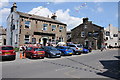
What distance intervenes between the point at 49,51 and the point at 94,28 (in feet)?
90.8

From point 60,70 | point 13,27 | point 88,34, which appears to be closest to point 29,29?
point 13,27

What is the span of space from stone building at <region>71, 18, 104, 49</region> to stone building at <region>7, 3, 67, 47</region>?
1326 centimetres

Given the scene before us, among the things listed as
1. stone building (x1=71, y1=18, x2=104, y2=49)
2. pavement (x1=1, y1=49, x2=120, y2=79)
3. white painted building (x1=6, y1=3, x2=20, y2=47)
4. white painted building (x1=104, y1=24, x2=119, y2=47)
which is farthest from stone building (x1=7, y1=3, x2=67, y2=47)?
white painted building (x1=104, y1=24, x2=119, y2=47)

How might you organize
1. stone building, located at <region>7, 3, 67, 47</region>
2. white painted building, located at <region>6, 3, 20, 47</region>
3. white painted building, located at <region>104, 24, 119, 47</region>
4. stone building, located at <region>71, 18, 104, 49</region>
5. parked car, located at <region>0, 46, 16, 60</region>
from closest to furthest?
1. parked car, located at <region>0, 46, 16, 60</region>
2. stone building, located at <region>7, 3, 67, 47</region>
3. white painted building, located at <region>6, 3, 20, 47</region>
4. stone building, located at <region>71, 18, 104, 49</region>
5. white painted building, located at <region>104, 24, 119, 47</region>

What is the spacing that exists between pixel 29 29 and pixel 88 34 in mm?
22201

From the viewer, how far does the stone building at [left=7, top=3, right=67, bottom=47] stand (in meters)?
25.2

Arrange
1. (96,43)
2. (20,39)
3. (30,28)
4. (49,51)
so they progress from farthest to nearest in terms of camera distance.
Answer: (96,43)
(30,28)
(20,39)
(49,51)

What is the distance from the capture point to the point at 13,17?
27.2 meters

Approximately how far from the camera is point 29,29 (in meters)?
26.3

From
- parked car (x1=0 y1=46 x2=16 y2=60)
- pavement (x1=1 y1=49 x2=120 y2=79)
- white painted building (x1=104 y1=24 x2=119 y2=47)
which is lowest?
pavement (x1=1 y1=49 x2=120 y2=79)

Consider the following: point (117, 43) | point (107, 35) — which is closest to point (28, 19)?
point (107, 35)

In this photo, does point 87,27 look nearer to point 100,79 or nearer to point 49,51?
point 49,51

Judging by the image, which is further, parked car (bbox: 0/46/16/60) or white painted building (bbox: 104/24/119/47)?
white painted building (bbox: 104/24/119/47)

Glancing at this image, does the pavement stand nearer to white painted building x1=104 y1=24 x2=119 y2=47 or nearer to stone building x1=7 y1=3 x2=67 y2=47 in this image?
stone building x1=7 y1=3 x2=67 y2=47
